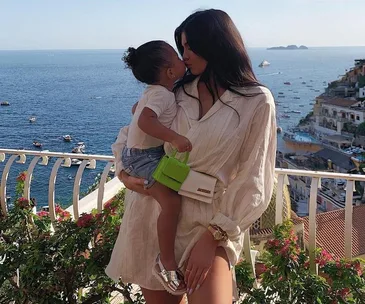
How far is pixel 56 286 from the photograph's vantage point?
7.75 ft

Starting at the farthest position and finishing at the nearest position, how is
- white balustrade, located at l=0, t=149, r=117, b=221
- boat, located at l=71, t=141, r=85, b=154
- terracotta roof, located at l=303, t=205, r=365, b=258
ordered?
boat, located at l=71, t=141, r=85, b=154 < terracotta roof, located at l=303, t=205, r=365, b=258 < white balustrade, located at l=0, t=149, r=117, b=221

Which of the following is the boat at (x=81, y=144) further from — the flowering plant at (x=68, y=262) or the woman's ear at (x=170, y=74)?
the woman's ear at (x=170, y=74)

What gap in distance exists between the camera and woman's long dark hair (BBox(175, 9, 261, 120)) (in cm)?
146

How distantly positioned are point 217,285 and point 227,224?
198mm

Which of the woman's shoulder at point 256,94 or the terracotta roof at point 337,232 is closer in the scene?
the woman's shoulder at point 256,94

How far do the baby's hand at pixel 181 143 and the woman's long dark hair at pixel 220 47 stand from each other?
205mm

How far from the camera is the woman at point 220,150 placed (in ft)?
4.68

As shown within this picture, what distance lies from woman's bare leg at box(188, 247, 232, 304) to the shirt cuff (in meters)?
0.08

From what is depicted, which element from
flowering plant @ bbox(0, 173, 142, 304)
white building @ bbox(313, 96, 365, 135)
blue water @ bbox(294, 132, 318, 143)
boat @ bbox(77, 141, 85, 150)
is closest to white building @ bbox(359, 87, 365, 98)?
white building @ bbox(313, 96, 365, 135)

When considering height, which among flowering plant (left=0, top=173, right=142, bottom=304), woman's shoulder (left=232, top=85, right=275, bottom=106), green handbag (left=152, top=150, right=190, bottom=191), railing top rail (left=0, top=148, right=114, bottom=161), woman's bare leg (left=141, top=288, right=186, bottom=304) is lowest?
flowering plant (left=0, top=173, right=142, bottom=304)

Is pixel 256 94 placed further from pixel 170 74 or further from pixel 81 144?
pixel 81 144

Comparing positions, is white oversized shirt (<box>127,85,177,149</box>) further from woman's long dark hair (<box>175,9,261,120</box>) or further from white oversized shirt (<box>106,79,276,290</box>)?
woman's long dark hair (<box>175,9,261,120</box>)

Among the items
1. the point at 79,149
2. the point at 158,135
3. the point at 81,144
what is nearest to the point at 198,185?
the point at 158,135

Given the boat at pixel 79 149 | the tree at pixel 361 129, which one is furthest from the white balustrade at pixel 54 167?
the tree at pixel 361 129
